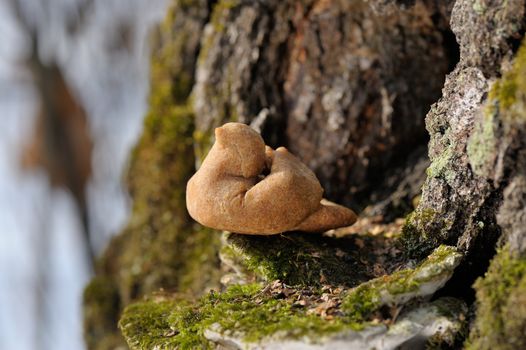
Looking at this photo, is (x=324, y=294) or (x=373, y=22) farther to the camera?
(x=373, y=22)

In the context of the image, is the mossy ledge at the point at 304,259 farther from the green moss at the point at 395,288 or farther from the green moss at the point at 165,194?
the green moss at the point at 165,194

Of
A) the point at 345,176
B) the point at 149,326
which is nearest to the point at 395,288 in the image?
the point at 149,326

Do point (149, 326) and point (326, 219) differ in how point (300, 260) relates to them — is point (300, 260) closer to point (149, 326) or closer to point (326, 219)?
point (326, 219)

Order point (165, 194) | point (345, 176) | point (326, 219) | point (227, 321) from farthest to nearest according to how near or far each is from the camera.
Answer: point (165, 194) < point (345, 176) < point (326, 219) < point (227, 321)

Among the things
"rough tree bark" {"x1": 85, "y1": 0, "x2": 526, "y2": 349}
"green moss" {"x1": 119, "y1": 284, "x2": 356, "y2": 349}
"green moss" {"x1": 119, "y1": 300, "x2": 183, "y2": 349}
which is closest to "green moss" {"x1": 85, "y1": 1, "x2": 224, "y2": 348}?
"rough tree bark" {"x1": 85, "y1": 0, "x2": 526, "y2": 349}

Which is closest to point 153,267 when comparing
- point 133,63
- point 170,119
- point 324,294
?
point 170,119

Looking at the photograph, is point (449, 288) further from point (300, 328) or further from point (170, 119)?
point (170, 119)

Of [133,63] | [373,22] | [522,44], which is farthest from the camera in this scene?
[133,63]

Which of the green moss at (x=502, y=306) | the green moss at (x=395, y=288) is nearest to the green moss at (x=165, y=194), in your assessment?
the green moss at (x=395, y=288)
